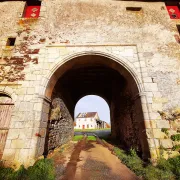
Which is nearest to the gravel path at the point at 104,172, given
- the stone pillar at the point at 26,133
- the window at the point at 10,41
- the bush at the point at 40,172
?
the bush at the point at 40,172

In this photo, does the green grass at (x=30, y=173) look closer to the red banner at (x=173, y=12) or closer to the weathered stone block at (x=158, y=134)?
the weathered stone block at (x=158, y=134)

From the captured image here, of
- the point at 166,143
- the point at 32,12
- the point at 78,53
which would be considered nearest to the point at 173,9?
the point at 78,53

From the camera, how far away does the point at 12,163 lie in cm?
336

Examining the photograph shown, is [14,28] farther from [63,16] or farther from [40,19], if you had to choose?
[63,16]

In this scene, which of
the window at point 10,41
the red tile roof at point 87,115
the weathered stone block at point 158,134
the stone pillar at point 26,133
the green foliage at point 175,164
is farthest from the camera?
the red tile roof at point 87,115

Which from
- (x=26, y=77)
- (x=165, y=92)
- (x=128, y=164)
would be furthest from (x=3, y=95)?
(x=165, y=92)

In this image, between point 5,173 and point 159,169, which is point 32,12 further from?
point 159,169

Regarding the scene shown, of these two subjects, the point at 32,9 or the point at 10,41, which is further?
the point at 32,9

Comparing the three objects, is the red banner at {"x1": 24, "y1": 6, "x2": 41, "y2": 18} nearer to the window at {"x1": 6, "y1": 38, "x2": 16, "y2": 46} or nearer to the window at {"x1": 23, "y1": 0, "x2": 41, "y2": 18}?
the window at {"x1": 23, "y1": 0, "x2": 41, "y2": 18}

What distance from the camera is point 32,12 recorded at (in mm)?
5855

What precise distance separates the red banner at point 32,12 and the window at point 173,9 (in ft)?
21.0

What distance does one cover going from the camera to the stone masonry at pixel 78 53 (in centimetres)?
374

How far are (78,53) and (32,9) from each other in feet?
12.1

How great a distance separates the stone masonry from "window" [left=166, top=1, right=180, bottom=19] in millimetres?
407
